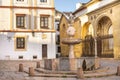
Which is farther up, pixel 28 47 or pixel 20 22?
pixel 20 22

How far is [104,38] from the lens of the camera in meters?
34.2

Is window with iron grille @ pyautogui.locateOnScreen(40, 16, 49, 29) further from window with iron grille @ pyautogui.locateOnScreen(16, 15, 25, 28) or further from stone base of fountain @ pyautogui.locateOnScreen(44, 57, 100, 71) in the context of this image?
stone base of fountain @ pyautogui.locateOnScreen(44, 57, 100, 71)

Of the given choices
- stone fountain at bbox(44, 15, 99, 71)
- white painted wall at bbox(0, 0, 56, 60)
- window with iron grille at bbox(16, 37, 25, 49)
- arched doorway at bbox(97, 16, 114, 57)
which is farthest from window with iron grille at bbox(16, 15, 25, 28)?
stone fountain at bbox(44, 15, 99, 71)

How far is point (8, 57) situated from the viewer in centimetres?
3206

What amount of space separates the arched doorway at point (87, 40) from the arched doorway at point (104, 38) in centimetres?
176

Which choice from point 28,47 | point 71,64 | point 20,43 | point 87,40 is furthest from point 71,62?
point 87,40

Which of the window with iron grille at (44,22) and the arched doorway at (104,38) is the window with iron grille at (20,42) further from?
A: the arched doorway at (104,38)

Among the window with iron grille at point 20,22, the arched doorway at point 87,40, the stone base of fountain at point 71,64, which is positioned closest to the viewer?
the stone base of fountain at point 71,64

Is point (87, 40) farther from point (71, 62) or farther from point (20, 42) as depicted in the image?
point (71, 62)

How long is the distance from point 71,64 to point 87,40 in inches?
919

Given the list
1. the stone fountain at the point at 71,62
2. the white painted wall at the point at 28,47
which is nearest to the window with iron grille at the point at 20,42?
the white painted wall at the point at 28,47

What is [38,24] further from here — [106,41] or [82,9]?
[82,9]

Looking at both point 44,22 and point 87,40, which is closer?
point 44,22

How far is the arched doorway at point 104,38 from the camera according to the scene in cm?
3353
